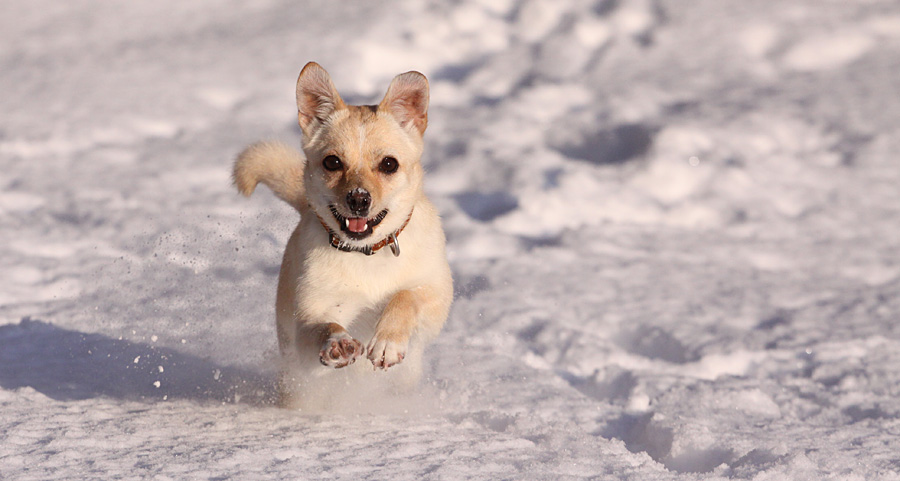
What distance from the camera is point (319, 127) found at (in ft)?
10.1

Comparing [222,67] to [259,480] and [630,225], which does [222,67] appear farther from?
[259,480]

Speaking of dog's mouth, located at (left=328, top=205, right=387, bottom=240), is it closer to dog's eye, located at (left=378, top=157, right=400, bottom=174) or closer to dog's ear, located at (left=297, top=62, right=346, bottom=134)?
dog's eye, located at (left=378, top=157, right=400, bottom=174)

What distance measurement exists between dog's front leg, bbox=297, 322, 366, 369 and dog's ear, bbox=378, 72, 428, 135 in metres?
0.85

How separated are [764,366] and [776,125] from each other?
3.05 metres

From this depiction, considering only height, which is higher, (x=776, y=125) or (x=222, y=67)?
(x=222, y=67)

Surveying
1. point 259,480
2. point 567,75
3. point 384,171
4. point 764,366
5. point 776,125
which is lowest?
A: point 259,480

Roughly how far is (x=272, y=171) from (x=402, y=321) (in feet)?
3.69

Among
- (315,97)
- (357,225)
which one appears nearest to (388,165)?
(357,225)

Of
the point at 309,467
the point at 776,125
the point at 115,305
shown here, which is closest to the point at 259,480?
the point at 309,467

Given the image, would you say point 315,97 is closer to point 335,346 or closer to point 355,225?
point 355,225

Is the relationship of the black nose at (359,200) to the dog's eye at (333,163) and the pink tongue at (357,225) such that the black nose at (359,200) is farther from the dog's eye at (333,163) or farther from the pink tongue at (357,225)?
the dog's eye at (333,163)

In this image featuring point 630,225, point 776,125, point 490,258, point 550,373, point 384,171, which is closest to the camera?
point 384,171

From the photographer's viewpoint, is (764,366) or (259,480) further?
(764,366)

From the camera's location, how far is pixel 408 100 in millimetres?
3074
